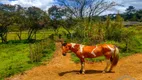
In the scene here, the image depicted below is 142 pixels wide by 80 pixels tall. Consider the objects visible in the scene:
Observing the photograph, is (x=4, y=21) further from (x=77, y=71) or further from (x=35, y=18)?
(x=77, y=71)

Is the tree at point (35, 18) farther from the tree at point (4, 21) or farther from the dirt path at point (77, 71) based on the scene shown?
the dirt path at point (77, 71)

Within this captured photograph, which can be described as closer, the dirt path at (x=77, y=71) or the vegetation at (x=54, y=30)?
the dirt path at (x=77, y=71)

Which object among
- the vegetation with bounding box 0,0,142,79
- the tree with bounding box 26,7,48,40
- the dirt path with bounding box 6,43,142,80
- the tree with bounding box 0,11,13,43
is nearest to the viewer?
the dirt path with bounding box 6,43,142,80

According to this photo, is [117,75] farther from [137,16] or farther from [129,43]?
[137,16]

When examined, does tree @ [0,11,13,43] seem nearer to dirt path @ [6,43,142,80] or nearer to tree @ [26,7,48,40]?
tree @ [26,7,48,40]

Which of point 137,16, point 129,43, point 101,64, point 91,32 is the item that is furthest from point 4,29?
point 137,16

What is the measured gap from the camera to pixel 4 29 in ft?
112

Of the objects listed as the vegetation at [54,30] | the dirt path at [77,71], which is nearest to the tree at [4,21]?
the vegetation at [54,30]

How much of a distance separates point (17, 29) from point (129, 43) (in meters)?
20.9

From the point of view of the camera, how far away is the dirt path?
10.9 m

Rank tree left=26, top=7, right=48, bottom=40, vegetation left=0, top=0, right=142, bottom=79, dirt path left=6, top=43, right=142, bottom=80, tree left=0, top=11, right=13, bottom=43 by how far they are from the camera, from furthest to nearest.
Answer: tree left=26, top=7, right=48, bottom=40, tree left=0, top=11, right=13, bottom=43, vegetation left=0, top=0, right=142, bottom=79, dirt path left=6, top=43, right=142, bottom=80

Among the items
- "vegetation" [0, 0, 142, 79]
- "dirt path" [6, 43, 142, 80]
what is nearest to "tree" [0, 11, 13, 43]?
"vegetation" [0, 0, 142, 79]

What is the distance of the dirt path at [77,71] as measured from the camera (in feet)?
35.9

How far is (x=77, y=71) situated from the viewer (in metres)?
12.5
